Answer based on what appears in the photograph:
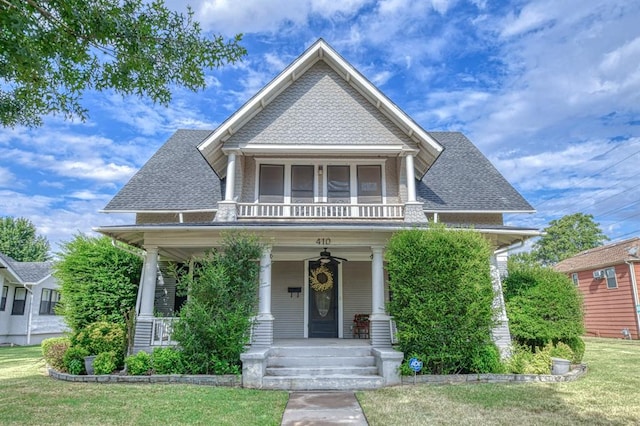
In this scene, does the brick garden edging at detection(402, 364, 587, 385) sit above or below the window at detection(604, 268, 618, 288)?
below

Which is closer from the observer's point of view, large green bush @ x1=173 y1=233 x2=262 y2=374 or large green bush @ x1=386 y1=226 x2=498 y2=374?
large green bush @ x1=386 y1=226 x2=498 y2=374

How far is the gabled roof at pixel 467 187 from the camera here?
43.9ft

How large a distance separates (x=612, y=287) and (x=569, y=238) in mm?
30749

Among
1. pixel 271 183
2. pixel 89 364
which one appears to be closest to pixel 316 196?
pixel 271 183

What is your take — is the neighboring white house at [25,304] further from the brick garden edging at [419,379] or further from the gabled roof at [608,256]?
the gabled roof at [608,256]

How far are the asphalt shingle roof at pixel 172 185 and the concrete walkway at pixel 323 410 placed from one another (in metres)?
7.41

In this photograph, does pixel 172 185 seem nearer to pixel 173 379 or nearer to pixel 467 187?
pixel 173 379

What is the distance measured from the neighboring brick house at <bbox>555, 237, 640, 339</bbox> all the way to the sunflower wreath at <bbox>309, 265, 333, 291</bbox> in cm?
1492

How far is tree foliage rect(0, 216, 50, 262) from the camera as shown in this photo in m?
42.8

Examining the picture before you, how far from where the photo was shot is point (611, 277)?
74.2 feet

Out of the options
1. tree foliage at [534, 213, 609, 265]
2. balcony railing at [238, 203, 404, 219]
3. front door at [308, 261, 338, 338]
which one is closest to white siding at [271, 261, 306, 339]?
front door at [308, 261, 338, 338]

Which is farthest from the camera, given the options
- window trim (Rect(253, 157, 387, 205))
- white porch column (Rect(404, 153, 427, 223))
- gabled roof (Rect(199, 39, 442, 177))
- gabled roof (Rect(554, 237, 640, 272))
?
gabled roof (Rect(554, 237, 640, 272))

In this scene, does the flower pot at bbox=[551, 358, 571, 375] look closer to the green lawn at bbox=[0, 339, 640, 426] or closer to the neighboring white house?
the green lawn at bbox=[0, 339, 640, 426]

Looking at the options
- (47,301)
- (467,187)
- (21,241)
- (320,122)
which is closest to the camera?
(320,122)
